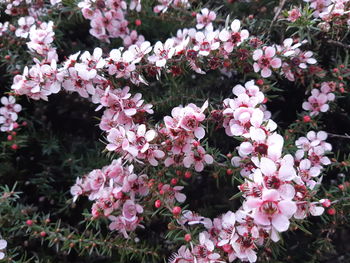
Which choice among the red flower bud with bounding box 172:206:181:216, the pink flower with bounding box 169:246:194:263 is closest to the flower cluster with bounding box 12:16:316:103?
the red flower bud with bounding box 172:206:181:216

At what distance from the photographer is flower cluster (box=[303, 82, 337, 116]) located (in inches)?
71.2

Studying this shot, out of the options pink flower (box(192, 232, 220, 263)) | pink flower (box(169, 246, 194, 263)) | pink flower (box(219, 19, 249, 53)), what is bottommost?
pink flower (box(169, 246, 194, 263))

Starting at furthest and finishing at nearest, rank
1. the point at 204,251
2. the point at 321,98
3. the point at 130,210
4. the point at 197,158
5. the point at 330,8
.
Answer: the point at 321,98 < the point at 330,8 < the point at 130,210 < the point at 197,158 < the point at 204,251

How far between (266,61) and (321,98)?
0.36 m

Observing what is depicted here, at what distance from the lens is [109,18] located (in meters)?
1.96

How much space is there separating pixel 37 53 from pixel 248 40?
923 mm

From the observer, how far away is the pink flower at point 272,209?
1.06m

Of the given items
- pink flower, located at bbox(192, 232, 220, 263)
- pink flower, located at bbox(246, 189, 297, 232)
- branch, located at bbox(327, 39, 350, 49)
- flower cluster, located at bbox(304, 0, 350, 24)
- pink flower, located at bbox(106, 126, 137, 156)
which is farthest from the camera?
branch, located at bbox(327, 39, 350, 49)

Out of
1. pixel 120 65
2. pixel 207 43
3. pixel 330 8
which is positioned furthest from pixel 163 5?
pixel 330 8

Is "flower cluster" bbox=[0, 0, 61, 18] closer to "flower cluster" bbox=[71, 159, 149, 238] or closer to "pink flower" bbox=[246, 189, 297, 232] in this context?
"flower cluster" bbox=[71, 159, 149, 238]

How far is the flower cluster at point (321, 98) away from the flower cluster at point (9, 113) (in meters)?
1.37

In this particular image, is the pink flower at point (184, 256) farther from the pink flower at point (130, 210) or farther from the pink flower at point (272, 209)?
the pink flower at point (272, 209)

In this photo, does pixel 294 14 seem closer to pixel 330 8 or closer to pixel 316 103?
pixel 330 8

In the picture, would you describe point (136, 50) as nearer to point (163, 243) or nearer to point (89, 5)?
point (89, 5)
